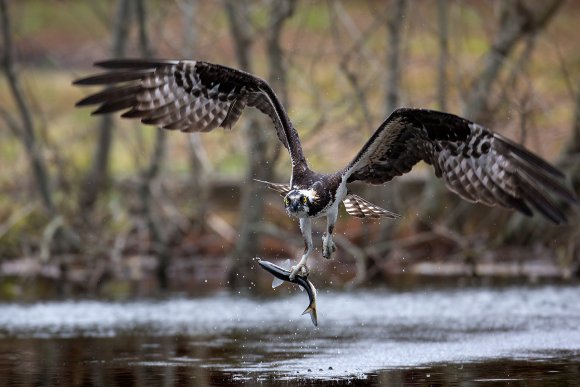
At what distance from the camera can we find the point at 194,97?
477 inches

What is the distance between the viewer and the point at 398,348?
11414 millimetres

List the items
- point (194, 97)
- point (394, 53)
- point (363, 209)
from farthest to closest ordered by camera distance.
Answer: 1. point (394, 53)
2. point (194, 97)
3. point (363, 209)

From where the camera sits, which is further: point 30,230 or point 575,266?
point 30,230

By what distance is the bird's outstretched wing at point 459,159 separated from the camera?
408 inches

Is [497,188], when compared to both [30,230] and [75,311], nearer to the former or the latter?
[75,311]

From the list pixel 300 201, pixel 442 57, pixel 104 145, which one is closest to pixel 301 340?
pixel 300 201

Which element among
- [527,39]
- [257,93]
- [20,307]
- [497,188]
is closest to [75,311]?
[20,307]

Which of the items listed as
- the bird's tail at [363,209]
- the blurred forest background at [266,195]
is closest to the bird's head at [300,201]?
the bird's tail at [363,209]

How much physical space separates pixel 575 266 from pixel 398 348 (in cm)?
689

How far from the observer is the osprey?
34.6 ft

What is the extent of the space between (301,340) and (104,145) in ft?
28.5

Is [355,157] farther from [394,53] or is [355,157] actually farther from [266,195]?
[266,195]

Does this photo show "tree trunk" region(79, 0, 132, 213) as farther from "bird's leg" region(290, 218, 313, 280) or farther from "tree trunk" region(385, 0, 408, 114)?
"bird's leg" region(290, 218, 313, 280)

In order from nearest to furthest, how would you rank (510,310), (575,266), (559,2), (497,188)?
1. (497,188)
2. (510,310)
3. (575,266)
4. (559,2)
